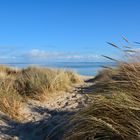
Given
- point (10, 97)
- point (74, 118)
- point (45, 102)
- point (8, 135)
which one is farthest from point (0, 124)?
point (45, 102)

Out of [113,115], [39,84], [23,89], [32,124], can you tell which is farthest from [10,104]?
[113,115]

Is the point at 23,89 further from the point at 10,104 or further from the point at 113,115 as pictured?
the point at 113,115

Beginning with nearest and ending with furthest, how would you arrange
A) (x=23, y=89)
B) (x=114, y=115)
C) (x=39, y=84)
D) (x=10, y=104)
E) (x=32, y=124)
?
(x=114, y=115) → (x=32, y=124) → (x=10, y=104) → (x=23, y=89) → (x=39, y=84)

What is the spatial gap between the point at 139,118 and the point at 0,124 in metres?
3.05

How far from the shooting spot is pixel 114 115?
5.39 meters

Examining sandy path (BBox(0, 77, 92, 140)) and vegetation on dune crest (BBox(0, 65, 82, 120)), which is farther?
vegetation on dune crest (BBox(0, 65, 82, 120))

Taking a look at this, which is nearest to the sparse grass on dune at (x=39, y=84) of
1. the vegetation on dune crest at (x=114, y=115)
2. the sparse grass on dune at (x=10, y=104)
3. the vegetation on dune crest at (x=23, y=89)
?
the vegetation on dune crest at (x=23, y=89)

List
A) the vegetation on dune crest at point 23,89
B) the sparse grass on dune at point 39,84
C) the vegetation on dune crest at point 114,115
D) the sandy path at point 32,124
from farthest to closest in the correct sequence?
the sparse grass on dune at point 39,84 → the vegetation on dune crest at point 23,89 → the sandy path at point 32,124 → the vegetation on dune crest at point 114,115

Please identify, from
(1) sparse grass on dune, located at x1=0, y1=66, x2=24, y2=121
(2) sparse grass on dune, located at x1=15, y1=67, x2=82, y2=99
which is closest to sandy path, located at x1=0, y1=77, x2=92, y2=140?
(1) sparse grass on dune, located at x1=0, y1=66, x2=24, y2=121

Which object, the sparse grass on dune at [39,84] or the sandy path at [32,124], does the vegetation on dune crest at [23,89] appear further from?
the sandy path at [32,124]

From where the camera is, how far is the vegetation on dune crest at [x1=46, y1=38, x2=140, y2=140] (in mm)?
5168

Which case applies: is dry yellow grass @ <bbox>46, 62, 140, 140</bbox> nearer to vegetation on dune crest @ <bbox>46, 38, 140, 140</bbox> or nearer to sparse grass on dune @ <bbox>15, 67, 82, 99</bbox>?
vegetation on dune crest @ <bbox>46, 38, 140, 140</bbox>

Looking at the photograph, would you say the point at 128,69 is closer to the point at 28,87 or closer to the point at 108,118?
the point at 108,118

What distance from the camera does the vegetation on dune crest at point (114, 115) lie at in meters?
5.17
